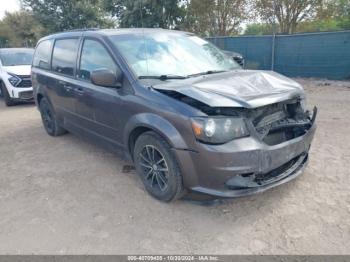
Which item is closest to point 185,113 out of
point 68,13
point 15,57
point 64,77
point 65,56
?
point 64,77

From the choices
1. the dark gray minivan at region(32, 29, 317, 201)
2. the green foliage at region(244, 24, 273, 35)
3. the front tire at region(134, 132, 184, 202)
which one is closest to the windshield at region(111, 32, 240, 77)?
the dark gray minivan at region(32, 29, 317, 201)

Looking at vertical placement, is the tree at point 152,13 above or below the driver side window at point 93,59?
above

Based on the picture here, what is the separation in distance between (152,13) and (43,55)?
37.5 feet

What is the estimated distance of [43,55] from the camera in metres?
5.50

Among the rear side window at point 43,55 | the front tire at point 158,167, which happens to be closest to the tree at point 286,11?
the rear side window at point 43,55

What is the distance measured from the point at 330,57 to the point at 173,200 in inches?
366

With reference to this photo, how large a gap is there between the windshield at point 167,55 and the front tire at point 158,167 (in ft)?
2.58

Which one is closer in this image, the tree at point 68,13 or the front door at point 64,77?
the front door at point 64,77

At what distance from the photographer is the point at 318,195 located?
3.19m

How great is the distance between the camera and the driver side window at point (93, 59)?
3649 millimetres

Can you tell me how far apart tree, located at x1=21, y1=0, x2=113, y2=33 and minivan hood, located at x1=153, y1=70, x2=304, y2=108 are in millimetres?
18700

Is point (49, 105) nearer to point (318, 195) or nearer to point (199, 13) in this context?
point (318, 195)

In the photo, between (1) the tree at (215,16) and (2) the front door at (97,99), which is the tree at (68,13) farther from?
(2) the front door at (97,99)

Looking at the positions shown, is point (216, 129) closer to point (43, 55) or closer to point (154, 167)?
point (154, 167)
